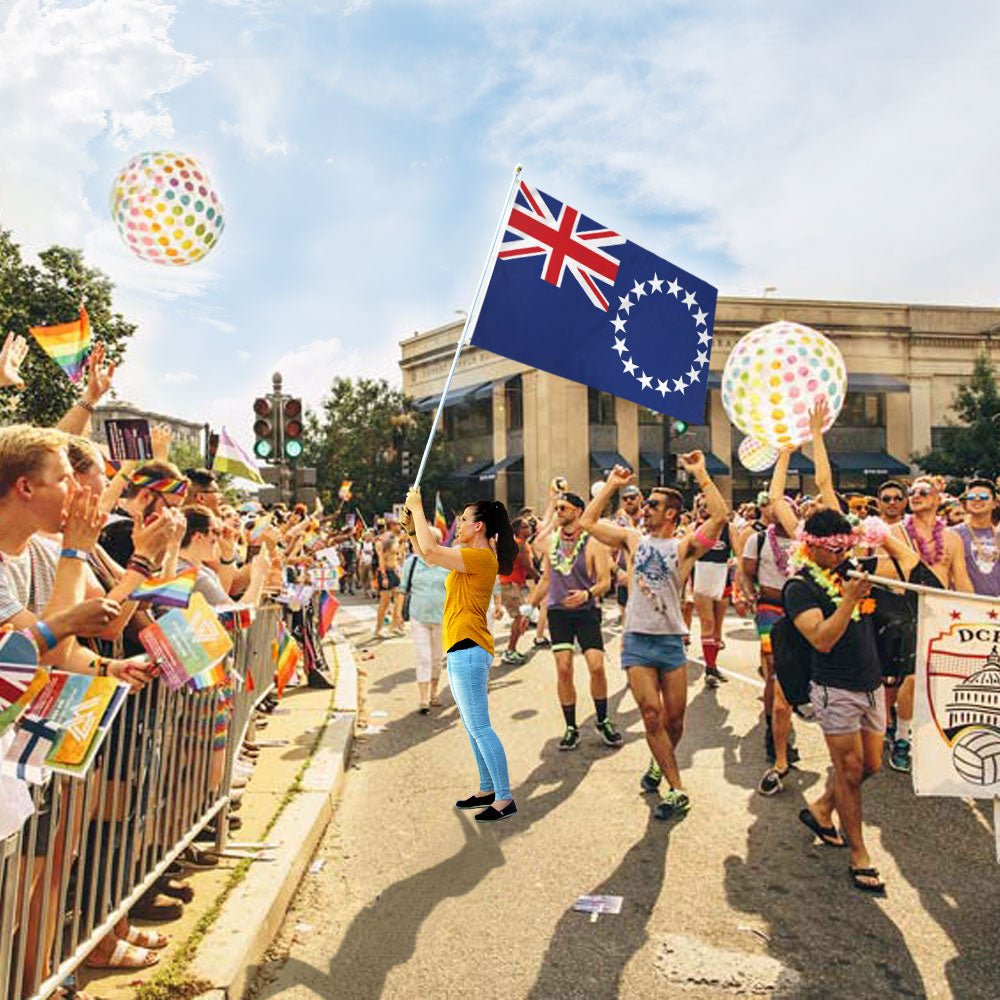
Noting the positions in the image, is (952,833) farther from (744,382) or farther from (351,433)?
(351,433)

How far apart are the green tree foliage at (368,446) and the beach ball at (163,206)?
3091cm

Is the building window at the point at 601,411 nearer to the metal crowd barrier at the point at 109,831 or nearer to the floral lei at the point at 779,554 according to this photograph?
the floral lei at the point at 779,554

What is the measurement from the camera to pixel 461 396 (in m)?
40.6

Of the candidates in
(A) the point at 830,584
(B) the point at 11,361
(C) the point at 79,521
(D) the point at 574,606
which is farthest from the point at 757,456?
(C) the point at 79,521

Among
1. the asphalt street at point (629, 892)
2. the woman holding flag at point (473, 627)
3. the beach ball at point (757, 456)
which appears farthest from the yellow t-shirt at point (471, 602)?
the beach ball at point (757, 456)

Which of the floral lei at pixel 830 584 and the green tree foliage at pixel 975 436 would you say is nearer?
the floral lei at pixel 830 584

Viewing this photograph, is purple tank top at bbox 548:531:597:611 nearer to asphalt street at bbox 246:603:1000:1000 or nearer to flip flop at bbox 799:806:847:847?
asphalt street at bbox 246:603:1000:1000

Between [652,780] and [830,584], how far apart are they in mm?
2112

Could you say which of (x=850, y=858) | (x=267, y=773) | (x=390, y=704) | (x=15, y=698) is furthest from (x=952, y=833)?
(x=390, y=704)

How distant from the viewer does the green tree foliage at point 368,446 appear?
40500 millimetres

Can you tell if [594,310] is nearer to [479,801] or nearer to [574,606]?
[574,606]

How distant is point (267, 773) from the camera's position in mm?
6473

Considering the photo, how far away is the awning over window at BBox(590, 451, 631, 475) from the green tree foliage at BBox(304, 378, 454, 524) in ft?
25.0

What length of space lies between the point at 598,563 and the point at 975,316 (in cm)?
3800
